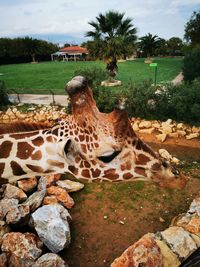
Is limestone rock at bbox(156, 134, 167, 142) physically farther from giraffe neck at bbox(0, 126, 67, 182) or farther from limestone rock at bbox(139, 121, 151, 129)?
giraffe neck at bbox(0, 126, 67, 182)

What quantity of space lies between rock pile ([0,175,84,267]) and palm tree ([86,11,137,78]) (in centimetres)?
1676

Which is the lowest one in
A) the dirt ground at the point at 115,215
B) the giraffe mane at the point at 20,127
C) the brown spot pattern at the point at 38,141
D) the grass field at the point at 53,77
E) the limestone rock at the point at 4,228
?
the dirt ground at the point at 115,215

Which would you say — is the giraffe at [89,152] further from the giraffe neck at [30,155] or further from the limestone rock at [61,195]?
the limestone rock at [61,195]

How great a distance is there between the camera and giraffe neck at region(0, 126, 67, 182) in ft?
7.97

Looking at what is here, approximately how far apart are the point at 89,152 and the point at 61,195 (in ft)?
13.6

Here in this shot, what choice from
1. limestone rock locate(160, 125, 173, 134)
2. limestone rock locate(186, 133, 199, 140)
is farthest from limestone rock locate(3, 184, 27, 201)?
limestone rock locate(186, 133, 199, 140)

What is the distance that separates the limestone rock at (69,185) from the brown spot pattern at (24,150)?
4346 mm

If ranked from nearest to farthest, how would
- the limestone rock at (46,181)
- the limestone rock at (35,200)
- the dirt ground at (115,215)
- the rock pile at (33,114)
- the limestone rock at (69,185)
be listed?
the dirt ground at (115,215) < the limestone rock at (35,200) < the limestone rock at (46,181) < the limestone rock at (69,185) < the rock pile at (33,114)

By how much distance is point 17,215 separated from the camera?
5.14m

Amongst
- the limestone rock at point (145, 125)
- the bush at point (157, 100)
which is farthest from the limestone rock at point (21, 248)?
the bush at point (157, 100)

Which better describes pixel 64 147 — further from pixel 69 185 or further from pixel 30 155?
pixel 69 185

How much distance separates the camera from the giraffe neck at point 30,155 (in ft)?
7.97

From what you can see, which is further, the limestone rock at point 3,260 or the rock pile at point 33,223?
the rock pile at point 33,223

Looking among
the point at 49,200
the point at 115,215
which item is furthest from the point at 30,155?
the point at 115,215
